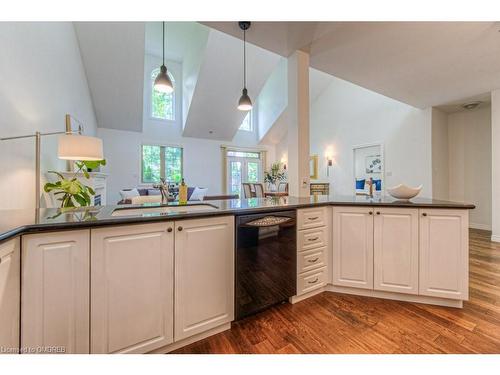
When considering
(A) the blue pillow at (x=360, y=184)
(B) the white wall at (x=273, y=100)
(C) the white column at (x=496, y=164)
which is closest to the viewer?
(C) the white column at (x=496, y=164)

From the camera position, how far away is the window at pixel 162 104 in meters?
6.87

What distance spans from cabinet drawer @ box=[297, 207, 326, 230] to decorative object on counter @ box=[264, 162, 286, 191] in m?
6.56

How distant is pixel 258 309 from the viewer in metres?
1.68

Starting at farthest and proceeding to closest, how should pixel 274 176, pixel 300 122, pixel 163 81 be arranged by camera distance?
pixel 274 176, pixel 163 81, pixel 300 122

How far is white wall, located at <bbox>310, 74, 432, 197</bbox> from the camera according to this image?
4914 millimetres

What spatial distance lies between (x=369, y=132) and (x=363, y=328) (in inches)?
216

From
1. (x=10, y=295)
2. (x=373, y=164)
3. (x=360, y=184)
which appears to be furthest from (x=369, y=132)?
(x=10, y=295)

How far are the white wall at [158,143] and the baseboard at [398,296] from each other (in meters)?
6.15

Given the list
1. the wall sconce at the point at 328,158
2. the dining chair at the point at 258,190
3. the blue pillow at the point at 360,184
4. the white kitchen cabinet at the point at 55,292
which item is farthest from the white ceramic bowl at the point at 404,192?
the wall sconce at the point at 328,158

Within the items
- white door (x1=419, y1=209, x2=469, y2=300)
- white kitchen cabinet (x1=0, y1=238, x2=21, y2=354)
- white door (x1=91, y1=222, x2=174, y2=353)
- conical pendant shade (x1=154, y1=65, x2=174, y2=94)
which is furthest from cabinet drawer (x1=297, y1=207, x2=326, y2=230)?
conical pendant shade (x1=154, y1=65, x2=174, y2=94)

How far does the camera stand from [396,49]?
2.69 m

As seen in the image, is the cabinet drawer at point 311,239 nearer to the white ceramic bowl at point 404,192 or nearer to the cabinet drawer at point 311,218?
the cabinet drawer at point 311,218

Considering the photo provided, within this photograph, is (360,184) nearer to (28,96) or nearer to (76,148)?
(76,148)
